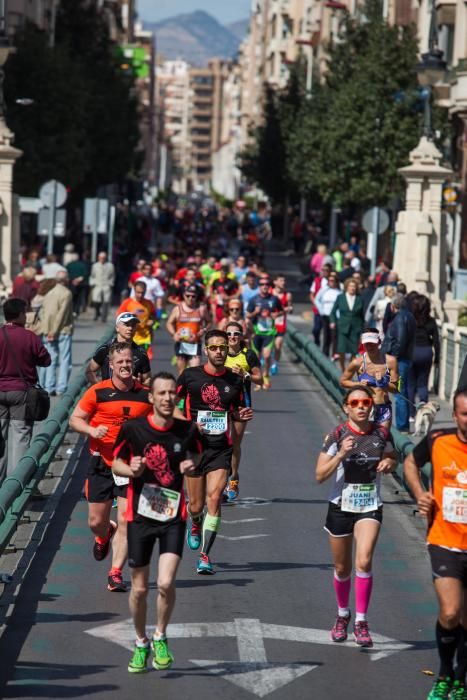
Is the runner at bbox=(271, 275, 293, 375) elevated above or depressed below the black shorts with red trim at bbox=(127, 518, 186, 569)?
below

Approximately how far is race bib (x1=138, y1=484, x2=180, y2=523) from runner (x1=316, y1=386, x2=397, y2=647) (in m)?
1.16

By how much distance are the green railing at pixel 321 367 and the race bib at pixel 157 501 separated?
21.8ft

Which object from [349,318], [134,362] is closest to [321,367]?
[349,318]

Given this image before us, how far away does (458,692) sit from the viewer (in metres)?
8.66

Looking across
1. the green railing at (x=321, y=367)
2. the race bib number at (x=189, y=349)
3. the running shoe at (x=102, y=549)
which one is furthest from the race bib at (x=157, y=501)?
the race bib number at (x=189, y=349)

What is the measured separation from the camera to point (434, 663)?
9.92 meters

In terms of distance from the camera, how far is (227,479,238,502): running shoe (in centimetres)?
1552

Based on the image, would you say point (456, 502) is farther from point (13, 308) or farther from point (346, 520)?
point (13, 308)

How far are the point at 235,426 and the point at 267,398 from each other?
10887 millimetres

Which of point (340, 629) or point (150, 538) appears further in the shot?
point (340, 629)

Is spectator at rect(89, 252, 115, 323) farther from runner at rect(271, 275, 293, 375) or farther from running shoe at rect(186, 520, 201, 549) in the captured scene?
running shoe at rect(186, 520, 201, 549)

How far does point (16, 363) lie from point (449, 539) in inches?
239

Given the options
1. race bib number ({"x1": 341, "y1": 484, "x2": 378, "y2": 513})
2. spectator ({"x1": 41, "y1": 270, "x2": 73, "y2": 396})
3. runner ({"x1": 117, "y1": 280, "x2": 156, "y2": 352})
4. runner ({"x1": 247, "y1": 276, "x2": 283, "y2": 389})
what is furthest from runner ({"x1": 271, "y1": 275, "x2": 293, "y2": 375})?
race bib number ({"x1": 341, "y1": 484, "x2": 378, "y2": 513})

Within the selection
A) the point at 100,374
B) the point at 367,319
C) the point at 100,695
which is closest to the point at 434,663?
the point at 100,695
